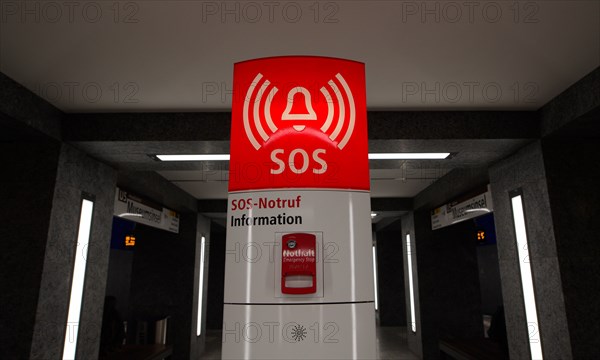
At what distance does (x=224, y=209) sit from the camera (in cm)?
743

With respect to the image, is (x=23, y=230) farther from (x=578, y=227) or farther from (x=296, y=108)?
(x=578, y=227)

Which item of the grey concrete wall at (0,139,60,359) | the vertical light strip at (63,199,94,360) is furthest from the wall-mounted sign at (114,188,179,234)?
the grey concrete wall at (0,139,60,359)

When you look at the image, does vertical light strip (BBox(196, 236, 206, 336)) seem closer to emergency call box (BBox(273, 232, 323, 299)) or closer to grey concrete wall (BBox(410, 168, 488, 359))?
grey concrete wall (BBox(410, 168, 488, 359))

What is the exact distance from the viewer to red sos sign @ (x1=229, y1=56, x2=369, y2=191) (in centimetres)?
170

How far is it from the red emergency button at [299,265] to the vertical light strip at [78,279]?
2.65 m

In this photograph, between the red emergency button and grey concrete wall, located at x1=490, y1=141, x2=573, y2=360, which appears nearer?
the red emergency button

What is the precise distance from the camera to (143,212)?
583 cm

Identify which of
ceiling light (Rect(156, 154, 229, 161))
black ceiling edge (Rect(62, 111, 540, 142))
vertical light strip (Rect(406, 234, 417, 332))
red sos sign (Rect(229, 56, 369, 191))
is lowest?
vertical light strip (Rect(406, 234, 417, 332))

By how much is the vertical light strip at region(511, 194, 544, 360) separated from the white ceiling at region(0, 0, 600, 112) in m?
1.02

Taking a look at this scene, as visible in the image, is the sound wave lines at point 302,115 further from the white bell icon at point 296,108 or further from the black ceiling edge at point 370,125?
the black ceiling edge at point 370,125

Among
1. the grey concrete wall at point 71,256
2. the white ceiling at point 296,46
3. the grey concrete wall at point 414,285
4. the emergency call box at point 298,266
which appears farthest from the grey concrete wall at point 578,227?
the grey concrete wall at point 414,285

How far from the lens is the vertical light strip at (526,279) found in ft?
11.0

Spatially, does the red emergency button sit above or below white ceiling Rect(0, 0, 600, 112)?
below

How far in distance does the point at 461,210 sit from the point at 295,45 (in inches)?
172
